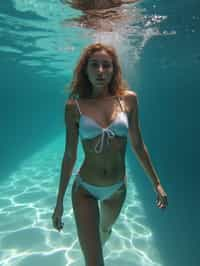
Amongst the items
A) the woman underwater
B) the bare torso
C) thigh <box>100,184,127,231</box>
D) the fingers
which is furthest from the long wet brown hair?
the fingers

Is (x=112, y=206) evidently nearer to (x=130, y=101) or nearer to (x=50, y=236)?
(x=130, y=101)

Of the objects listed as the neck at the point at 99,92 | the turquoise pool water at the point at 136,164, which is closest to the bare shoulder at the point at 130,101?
the neck at the point at 99,92

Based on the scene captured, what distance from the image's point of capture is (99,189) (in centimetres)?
363

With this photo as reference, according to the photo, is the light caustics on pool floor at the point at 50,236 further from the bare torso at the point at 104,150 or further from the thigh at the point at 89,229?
the bare torso at the point at 104,150

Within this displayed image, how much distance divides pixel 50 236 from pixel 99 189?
5544 millimetres

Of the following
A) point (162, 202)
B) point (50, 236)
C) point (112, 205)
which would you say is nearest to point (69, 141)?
point (112, 205)

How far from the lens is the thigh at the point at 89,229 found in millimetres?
3322

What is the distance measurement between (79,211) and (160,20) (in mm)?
9275

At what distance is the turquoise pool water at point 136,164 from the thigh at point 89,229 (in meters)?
1.63

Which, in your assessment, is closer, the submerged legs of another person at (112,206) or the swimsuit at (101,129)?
the swimsuit at (101,129)

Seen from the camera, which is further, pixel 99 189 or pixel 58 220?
pixel 99 189

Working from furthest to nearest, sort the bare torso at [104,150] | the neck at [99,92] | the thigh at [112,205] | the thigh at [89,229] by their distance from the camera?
1. the thigh at [112,205]
2. the neck at [99,92]
3. the bare torso at [104,150]
4. the thigh at [89,229]

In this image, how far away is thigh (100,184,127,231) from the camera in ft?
13.1

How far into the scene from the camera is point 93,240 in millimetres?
3338
